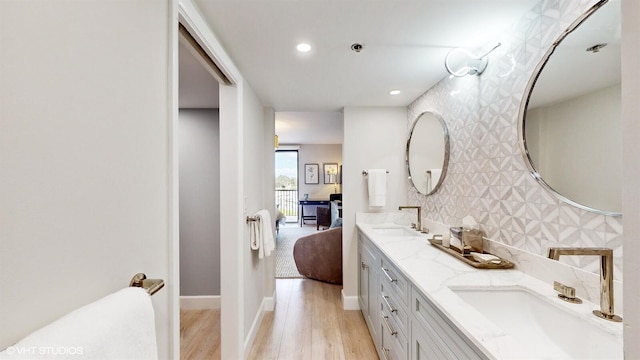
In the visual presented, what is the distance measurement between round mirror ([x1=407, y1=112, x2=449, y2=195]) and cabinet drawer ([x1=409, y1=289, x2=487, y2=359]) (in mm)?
1270

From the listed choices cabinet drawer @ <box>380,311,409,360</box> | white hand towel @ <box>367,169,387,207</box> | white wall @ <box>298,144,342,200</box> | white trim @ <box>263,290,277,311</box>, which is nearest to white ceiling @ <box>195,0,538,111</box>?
white hand towel @ <box>367,169,387,207</box>

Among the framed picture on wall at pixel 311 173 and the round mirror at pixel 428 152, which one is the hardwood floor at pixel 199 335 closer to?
the round mirror at pixel 428 152

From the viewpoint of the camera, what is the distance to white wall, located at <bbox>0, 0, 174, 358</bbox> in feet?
1.65

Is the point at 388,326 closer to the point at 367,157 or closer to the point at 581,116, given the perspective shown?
the point at 581,116

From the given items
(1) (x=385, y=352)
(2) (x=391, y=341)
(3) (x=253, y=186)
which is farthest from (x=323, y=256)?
(2) (x=391, y=341)

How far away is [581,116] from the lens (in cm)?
109

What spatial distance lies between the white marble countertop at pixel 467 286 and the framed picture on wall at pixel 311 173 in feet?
20.8

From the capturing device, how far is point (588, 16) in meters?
1.05

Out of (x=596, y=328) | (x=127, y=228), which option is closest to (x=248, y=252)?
(x=127, y=228)

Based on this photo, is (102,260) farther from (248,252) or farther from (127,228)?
(248,252)

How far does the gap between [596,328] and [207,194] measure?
3068mm

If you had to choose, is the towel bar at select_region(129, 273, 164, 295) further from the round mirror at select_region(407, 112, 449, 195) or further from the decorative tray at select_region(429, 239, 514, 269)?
the round mirror at select_region(407, 112, 449, 195)

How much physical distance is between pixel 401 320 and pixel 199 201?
2416mm

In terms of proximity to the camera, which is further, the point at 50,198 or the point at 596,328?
the point at 596,328
